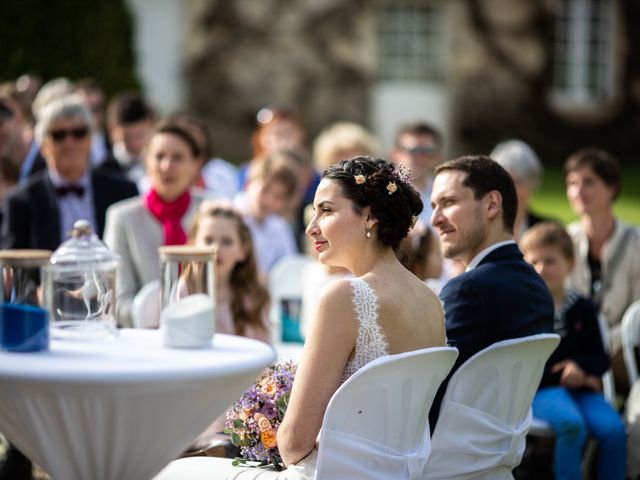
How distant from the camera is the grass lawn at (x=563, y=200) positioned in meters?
15.0

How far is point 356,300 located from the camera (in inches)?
131

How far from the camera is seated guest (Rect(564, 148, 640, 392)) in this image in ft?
20.5

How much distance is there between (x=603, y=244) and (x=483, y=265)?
2.64m

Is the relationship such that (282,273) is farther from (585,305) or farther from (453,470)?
(453,470)

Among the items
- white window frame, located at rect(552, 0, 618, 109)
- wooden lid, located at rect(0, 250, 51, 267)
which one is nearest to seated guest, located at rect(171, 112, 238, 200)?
wooden lid, located at rect(0, 250, 51, 267)

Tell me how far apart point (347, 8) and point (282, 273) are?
601 inches

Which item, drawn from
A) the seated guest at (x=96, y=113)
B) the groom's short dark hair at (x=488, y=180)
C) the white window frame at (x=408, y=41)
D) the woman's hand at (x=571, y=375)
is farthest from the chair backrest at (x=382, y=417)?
the white window frame at (x=408, y=41)

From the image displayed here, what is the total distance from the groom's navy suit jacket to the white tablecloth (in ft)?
2.97

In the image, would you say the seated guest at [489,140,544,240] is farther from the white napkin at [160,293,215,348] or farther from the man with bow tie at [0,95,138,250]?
the white napkin at [160,293,215,348]

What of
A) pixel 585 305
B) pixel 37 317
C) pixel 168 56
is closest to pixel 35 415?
pixel 37 317

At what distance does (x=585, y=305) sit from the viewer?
5355mm

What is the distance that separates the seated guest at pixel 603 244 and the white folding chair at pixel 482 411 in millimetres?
2463

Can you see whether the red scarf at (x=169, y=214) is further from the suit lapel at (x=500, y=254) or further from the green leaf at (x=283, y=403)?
the green leaf at (x=283, y=403)

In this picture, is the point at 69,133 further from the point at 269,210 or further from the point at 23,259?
the point at 23,259
